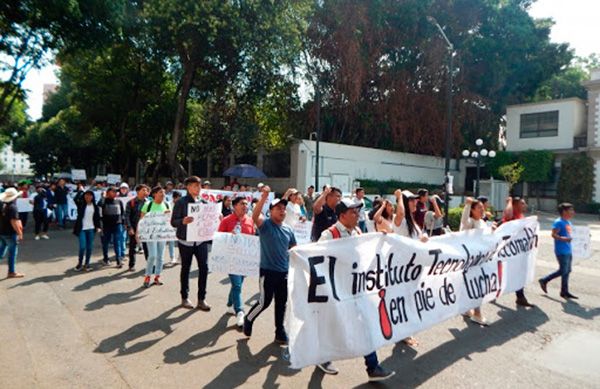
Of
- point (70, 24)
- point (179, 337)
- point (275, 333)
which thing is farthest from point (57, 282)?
point (70, 24)

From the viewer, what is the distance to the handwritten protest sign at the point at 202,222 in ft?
22.2

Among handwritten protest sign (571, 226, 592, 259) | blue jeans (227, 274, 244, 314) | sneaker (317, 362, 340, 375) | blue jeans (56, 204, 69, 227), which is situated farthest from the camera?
blue jeans (56, 204, 69, 227)

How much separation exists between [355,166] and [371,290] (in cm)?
2592

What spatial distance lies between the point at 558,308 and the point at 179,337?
5877mm

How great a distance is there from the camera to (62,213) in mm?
16797

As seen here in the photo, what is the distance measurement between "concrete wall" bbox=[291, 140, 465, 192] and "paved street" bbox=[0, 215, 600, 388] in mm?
19596

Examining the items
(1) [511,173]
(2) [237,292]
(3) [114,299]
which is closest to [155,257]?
(3) [114,299]

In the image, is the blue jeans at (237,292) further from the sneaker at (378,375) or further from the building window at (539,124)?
the building window at (539,124)

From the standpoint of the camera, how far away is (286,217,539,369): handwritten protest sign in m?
4.20

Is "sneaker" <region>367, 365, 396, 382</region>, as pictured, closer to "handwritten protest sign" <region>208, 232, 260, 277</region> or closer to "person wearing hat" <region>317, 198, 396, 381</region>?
"person wearing hat" <region>317, 198, 396, 381</region>

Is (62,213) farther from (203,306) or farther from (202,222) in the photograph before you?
(203,306)

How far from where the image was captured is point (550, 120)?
1391 inches

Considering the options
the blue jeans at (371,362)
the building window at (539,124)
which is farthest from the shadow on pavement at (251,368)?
the building window at (539,124)

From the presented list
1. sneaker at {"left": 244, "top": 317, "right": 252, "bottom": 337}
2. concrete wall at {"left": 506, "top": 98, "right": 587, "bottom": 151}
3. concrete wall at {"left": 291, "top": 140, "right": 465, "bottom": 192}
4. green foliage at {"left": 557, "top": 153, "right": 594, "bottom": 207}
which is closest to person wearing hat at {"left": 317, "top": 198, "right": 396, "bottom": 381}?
sneaker at {"left": 244, "top": 317, "right": 252, "bottom": 337}
